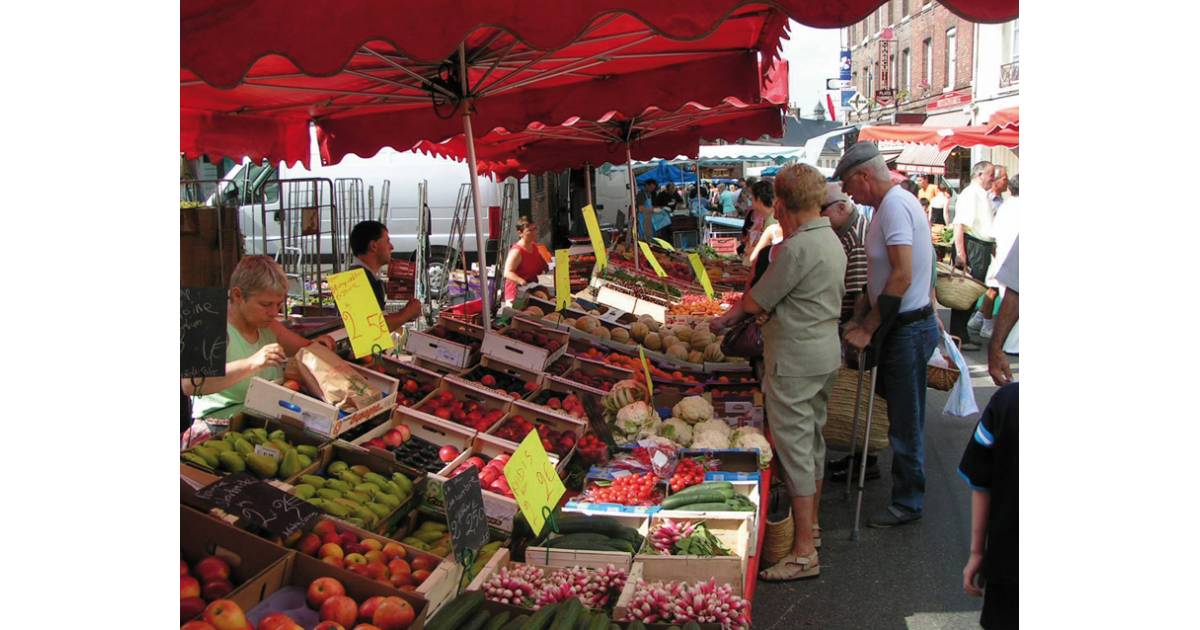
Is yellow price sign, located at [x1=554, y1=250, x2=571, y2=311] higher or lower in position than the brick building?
lower

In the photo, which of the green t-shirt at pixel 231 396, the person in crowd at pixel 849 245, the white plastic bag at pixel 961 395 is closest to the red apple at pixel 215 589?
the green t-shirt at pixel 231 396

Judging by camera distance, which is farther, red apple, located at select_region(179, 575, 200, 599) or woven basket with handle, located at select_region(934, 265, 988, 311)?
woven basket with handle, located at select_region(934, 265, 988, 311)

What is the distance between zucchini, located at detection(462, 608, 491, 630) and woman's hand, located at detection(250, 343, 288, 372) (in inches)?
62.3

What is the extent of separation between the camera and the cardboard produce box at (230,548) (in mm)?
2492

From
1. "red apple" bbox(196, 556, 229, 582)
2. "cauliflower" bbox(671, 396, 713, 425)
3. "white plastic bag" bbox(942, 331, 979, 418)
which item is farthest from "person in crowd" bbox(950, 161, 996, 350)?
"red apple" bbox(196, 556, 229, 582)

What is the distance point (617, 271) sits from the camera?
8695 mm

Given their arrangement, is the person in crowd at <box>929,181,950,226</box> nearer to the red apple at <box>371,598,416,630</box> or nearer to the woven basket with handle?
the woven basket with handle

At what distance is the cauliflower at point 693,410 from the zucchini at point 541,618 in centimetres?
224

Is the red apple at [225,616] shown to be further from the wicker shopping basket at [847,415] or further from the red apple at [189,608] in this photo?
the wicker shopping basket at [847,415]

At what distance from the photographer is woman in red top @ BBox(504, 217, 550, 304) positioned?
9.20 m

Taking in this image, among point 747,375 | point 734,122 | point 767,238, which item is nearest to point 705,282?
point 767,238

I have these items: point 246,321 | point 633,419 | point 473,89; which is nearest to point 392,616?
point 246,321

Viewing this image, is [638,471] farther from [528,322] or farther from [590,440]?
[528,322]

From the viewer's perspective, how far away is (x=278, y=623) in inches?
87.0
